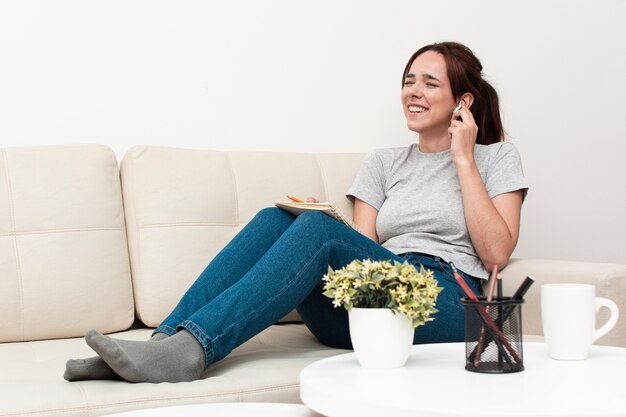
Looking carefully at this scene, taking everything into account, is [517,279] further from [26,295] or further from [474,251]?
[26,295]

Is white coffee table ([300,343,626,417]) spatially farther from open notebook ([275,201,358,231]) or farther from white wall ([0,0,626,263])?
white wall ([0,0,626,263])

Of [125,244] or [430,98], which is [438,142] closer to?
[430,98]

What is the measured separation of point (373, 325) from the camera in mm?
1266

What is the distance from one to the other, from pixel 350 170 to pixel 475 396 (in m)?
1.41

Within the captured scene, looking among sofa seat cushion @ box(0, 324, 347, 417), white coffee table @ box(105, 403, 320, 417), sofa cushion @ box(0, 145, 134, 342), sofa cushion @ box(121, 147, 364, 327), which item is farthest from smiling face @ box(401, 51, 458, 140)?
white coffee table @ box(105, 403, 320, 417)

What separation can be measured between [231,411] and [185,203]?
1026 mm

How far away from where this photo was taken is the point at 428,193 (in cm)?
220

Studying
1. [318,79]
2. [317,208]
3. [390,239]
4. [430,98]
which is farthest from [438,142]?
[317,208]

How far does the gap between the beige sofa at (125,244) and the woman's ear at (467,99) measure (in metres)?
0.49

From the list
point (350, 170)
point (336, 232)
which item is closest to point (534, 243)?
point (350, 170)

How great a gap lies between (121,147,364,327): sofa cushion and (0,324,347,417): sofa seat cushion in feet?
0.61

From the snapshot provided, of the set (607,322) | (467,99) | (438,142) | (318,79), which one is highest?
(318,79)

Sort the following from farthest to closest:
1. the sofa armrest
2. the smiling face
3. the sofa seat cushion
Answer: the smiling face → the sofa armrest → the sofa seat cushion

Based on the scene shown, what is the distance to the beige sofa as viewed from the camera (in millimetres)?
1884
